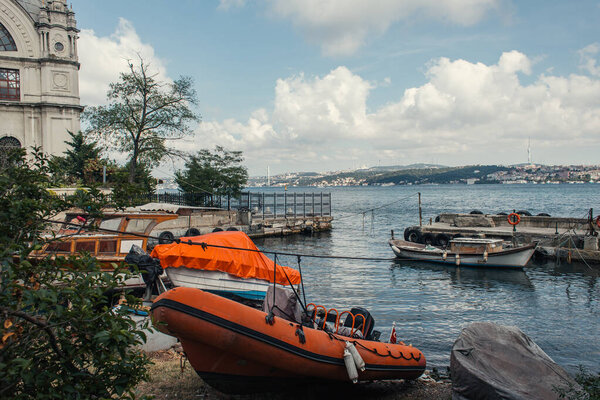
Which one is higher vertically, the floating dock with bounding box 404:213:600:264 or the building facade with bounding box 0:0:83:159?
the building facade with bounding box 0:0:83:159

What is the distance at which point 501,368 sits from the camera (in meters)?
7.99

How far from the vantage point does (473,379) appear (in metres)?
7.85

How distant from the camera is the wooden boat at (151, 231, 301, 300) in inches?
551

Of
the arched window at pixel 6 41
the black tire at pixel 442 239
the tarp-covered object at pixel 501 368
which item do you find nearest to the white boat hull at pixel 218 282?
the tarp-covered object at pixel 501 368

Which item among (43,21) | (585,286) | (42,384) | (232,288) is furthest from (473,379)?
(43,21)

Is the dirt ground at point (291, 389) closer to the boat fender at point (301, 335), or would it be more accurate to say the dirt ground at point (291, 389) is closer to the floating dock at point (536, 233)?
the boat fender at point (301, 335)

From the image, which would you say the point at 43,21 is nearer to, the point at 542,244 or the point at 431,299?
the point at 431,299

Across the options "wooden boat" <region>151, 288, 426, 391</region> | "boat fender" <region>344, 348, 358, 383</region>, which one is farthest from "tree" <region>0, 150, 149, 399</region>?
"boat fender" <region>344, 348, 358, 383</region>

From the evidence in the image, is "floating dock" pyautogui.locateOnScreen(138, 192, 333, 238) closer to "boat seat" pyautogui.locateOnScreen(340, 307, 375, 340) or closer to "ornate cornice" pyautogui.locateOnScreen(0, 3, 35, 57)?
"boat seat" pyautogui.locateOnScreen(340, 307, 375, 340)

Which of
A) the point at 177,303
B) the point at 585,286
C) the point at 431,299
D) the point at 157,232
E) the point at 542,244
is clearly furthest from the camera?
the point at 157,232

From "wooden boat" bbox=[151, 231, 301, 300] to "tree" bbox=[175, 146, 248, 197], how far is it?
1098 inches

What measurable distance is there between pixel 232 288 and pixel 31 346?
36.0ft

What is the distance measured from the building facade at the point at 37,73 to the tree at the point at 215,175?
11.2 m

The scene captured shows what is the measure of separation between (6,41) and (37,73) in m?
3.43
